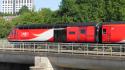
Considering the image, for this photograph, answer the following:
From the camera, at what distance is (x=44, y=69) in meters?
32.1

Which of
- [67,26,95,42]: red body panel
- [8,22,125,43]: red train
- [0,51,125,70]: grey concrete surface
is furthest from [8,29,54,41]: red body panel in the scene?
[0,51,125,70]: grey concrete surface

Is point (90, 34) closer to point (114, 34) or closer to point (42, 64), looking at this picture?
point (114, 34)

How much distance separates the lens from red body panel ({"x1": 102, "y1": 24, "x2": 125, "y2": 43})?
126ft

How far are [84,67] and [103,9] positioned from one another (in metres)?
47.1

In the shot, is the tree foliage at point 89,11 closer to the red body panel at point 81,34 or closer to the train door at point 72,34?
the train door at point 72,34

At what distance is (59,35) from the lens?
44.6 metres

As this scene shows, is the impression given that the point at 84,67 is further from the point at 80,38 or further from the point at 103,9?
the point at 103,9

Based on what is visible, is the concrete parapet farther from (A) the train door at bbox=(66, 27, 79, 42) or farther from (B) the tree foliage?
(B) the tree foliage

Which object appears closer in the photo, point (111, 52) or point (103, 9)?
point (111, 52)

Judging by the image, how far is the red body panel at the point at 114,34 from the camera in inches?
1510

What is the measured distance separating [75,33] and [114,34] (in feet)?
17.5

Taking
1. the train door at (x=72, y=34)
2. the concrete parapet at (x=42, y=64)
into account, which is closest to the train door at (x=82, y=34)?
the train door at (x=72, y=34)

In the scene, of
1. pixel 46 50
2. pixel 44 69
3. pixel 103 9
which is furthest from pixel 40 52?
pixel 103 9

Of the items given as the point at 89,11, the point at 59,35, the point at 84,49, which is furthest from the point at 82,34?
the point at 89,11
